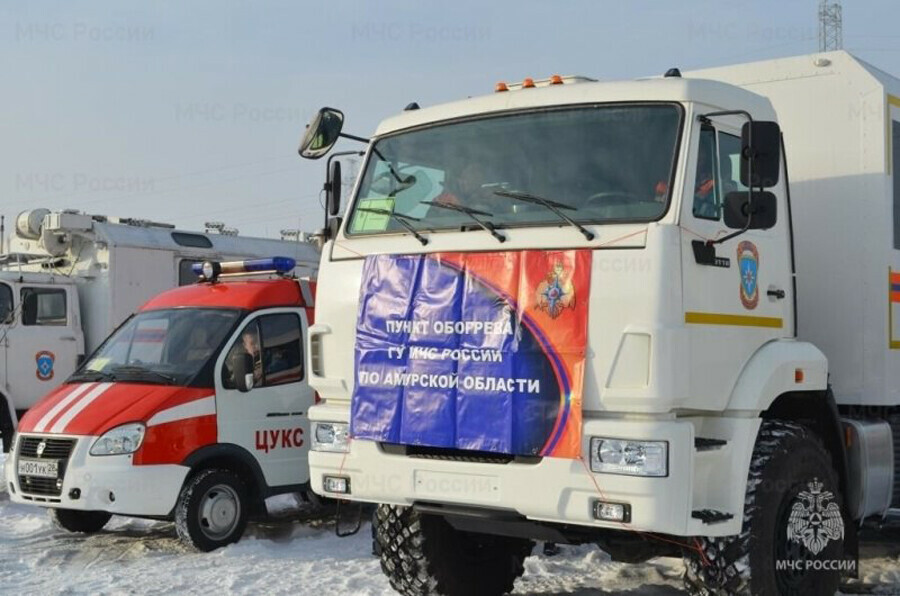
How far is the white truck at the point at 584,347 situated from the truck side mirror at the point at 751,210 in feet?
0.05

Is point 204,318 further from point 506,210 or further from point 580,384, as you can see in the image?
point 580,384

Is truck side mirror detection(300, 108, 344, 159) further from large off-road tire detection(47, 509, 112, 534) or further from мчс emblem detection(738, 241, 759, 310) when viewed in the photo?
large off-road tire detection(47, 509, 112, 534)

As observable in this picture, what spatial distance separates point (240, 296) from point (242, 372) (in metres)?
0.79

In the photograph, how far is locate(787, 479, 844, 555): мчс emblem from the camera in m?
5.94

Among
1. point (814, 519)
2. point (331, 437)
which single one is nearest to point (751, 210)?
point (814, 519)

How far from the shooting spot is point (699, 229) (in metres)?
5.42

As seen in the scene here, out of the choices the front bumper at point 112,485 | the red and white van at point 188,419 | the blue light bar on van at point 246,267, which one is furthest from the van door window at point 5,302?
the front bumper at point 112,485

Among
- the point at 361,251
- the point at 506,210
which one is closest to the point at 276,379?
the point at 361,251

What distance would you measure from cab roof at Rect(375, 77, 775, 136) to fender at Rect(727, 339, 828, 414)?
1330 millimetres

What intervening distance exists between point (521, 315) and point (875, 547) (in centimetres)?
476

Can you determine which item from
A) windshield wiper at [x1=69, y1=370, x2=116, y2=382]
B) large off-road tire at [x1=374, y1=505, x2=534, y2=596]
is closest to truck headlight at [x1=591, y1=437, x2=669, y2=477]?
large off-road tire at [x1=374, y1=505, x2=534, y2=596]

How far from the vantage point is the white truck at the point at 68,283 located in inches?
522

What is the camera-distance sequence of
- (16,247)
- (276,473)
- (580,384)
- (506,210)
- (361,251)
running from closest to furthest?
1. (580,384)
2. (506,210)
3. (361,251)
4. (276,473)
5. (16,247)

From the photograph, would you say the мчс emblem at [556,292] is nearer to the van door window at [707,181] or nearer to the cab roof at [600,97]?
the van door window at [707,181]
